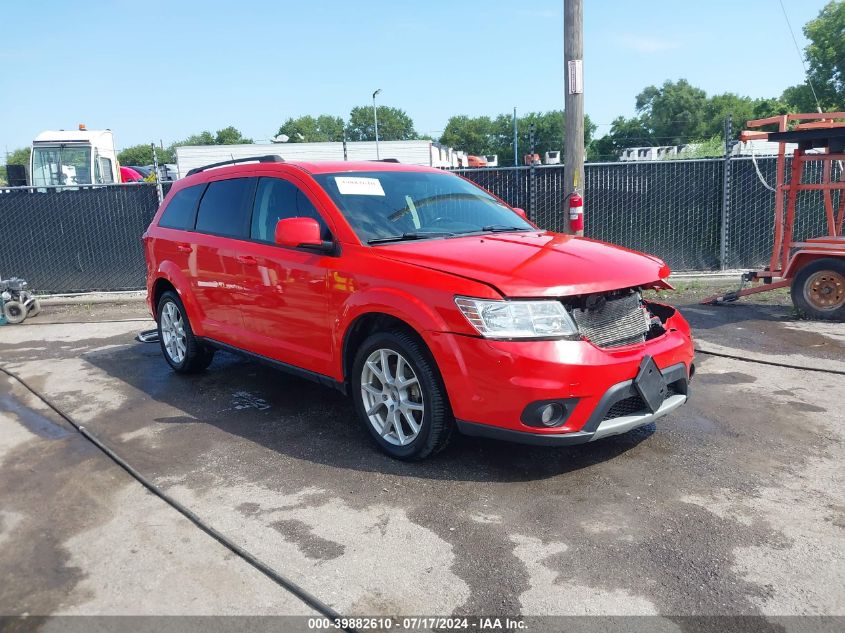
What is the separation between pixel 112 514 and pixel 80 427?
5.24 ft

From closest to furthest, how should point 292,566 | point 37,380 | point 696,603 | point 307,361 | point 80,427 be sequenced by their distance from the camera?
point 696,603 < point 292,566 < point 307,361 < point 80,427 < point 37,380

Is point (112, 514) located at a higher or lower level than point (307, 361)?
lower

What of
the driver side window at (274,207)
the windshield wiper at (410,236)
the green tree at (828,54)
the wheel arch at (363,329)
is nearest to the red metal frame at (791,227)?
the windshield wiper at (410,236)

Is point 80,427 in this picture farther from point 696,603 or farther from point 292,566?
point 696,603

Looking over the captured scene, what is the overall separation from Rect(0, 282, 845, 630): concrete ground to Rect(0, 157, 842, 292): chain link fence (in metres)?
6.05

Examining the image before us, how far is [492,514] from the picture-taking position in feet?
11.2

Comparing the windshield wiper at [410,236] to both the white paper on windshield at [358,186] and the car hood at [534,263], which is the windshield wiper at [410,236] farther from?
the white paper on windshield at [358,186]

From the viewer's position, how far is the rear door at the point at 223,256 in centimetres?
516

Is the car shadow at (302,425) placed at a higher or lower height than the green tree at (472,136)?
lower

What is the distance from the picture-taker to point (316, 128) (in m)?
123

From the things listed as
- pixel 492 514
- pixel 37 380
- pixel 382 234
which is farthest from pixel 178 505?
pixel 37 380

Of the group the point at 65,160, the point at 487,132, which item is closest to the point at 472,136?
the point at 487,132

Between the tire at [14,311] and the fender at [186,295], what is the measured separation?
4.98 metres

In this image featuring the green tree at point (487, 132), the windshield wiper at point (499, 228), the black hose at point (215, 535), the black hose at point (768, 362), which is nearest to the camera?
the black hose at point (215, 535)
